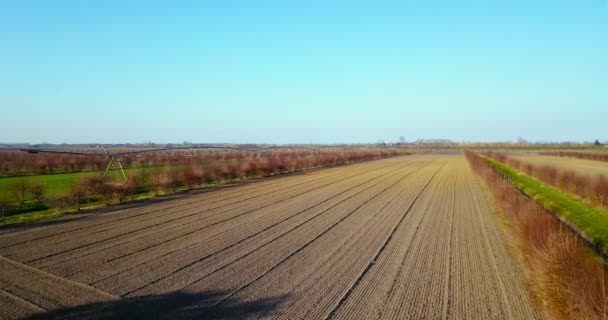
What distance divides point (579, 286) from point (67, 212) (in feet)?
52.7

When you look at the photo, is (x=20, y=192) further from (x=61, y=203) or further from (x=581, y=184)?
(x=581, y=184)

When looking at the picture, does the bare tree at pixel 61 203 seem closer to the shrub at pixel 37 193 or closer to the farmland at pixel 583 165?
the shrub at pixel 37 193

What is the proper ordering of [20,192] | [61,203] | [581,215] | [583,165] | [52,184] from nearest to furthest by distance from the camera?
[581,215] < [61,203] < [20,192] < [52,184] < [583,165]

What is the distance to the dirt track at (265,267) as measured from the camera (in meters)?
6.75

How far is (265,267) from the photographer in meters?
8.92

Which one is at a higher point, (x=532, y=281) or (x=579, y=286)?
(x=579, y=286)

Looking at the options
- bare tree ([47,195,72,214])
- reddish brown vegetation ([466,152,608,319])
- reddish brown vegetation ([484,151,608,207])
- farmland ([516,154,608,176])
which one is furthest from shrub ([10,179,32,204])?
farmland ([516,154,608,176])

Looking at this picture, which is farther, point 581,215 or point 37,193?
point 37,193

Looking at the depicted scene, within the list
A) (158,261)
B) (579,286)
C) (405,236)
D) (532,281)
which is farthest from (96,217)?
(579,286)

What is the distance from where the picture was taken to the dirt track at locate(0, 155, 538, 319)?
675cm

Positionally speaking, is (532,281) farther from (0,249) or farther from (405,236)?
(0,249)

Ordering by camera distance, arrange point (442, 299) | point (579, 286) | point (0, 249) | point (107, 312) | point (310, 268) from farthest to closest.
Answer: point (0, 249)
point (310, 268)
point (442, 299)
point (107, 312)
point (579, 286)

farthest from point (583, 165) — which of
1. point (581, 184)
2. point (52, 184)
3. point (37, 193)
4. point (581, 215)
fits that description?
point (37, 193)

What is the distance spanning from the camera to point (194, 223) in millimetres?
13742
